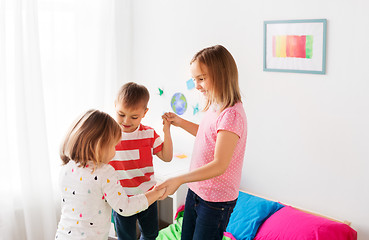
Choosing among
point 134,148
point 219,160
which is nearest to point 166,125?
point 134,148

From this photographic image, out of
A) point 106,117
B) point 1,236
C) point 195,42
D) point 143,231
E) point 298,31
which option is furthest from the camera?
point 195,42

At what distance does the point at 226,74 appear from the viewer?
A: 169 cm

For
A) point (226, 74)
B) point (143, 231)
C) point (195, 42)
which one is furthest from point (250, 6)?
point (143, 231)

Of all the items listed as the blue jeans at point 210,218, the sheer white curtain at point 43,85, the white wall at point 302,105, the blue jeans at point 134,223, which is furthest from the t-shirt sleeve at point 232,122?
the sheer white curtain at point 43,85

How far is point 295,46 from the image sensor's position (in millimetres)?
2459

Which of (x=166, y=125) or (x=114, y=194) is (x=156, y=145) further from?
(x=114, y=194)

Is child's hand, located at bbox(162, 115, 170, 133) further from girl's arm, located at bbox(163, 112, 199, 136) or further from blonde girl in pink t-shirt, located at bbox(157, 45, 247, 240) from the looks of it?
blonde girl in pink t-shirt, located at bbox(157, 45, 247, 240)

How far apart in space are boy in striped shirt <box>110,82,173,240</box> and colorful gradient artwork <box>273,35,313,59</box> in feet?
3.30

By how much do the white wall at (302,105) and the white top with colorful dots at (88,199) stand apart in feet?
4.34

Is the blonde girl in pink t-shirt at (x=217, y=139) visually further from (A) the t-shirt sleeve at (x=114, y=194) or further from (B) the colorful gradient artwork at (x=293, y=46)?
(B) the colorful gradient artwork at (x=293, y=46)

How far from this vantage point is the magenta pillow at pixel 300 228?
2.27m

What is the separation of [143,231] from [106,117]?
663 mm

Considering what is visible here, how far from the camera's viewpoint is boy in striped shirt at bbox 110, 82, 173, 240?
1797 mm

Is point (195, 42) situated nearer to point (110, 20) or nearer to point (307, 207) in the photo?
point (110, 20)
